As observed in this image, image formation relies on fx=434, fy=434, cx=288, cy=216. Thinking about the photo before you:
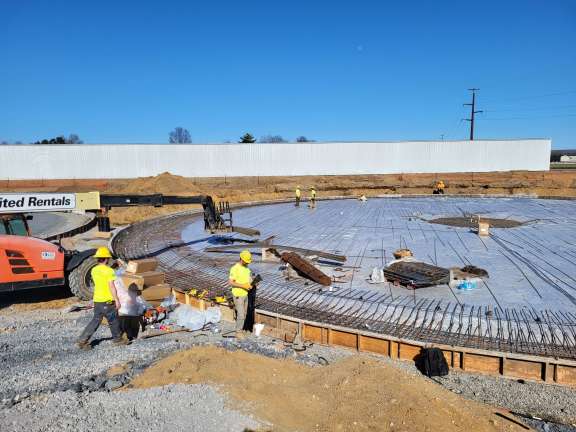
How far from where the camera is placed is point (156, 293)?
1055cm

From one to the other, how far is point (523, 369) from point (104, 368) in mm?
6688

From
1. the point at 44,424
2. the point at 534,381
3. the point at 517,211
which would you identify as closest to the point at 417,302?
the point at 534,381

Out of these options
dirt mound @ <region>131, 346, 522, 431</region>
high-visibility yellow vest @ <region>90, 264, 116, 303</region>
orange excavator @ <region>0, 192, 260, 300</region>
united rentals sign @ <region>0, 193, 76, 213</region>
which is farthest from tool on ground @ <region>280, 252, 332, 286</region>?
united rentals sign @ <region>0, 193, 76, 213</region>

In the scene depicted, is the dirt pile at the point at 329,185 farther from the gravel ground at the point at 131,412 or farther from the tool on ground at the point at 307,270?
the gravel ground at the point at 131,412

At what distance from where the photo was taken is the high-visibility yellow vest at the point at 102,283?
788 centimetres

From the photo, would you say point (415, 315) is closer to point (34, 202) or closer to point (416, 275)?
point (416, 275)

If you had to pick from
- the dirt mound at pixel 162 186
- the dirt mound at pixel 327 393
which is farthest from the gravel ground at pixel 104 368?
the dirt mound at pixel 162 186

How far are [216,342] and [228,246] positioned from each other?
26.1ft

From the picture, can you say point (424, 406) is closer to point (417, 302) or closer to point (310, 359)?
point (310, 359)

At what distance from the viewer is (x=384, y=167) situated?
42.2m

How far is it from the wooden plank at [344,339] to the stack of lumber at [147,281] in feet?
15.3

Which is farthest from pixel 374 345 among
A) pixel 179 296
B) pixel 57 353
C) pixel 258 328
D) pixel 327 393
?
pixel 57 353

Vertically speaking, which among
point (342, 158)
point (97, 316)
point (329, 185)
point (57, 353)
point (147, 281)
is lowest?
point (57, 353)

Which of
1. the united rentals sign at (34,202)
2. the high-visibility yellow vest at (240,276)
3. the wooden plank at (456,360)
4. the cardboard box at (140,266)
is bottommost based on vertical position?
the wooden plank at (456,360)
